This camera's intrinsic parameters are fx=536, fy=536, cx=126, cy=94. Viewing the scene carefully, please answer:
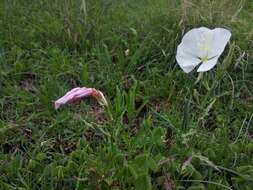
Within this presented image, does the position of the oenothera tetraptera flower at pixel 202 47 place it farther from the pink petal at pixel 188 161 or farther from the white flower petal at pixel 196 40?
the pink petal at pixel 188 161

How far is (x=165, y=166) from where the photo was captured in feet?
5.11

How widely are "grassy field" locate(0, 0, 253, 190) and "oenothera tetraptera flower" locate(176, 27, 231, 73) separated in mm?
43

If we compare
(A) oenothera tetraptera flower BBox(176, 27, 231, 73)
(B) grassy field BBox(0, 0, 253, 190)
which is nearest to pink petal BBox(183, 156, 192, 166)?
(B) grassy field BBox(0, 0, 253, 190)

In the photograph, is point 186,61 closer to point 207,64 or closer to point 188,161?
point 207,64

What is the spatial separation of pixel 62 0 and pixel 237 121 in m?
1.13

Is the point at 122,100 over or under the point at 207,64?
under

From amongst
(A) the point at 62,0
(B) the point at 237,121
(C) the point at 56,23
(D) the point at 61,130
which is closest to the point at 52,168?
(D) the point at 61,130

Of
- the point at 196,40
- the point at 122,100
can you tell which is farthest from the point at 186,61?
the point at 122,100

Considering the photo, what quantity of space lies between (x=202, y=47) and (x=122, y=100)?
14.2 inches

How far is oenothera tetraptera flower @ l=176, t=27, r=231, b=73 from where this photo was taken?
1.53 m

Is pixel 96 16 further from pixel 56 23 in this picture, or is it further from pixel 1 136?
pixel 1 136

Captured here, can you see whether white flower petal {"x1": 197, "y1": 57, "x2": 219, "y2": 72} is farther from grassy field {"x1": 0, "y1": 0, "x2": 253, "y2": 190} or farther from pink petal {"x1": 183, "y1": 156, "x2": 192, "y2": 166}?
pink petal {"x1": 183, "y1": 156, "x2": 192, "y2": 166}

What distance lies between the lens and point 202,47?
1567 mm

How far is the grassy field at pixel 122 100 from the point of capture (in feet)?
5.17
